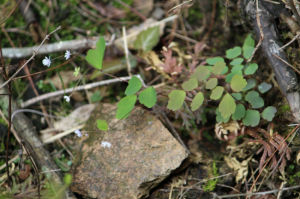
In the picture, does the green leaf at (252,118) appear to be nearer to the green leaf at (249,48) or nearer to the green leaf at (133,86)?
the green leaf at (249,48)

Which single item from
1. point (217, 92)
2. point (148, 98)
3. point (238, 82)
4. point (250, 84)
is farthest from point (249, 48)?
point (148, 98)

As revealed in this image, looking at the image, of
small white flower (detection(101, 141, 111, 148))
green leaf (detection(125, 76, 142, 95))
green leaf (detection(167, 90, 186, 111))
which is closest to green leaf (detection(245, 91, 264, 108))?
green leaf (detection(167, 90, 186, 111))

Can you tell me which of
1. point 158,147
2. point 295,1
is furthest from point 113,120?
point 295,1

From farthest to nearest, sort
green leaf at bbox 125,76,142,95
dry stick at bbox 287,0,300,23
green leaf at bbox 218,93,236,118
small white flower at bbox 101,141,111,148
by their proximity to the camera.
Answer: small white flower at bbox 101,141,111,148, green leaf at bbox 125,76,142,95, green leaf at bbox 218,93,236,118, dry stick at bbox 287,0,300,23

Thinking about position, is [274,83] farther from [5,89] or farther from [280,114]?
[5,89]

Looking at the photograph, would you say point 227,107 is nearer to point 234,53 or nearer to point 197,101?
point 197,101

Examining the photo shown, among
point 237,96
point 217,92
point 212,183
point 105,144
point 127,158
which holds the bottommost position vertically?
point 212,183

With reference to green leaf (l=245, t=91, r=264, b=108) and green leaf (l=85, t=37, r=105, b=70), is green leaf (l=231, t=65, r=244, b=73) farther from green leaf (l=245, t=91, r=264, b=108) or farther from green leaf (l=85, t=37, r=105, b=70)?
green leaf (l=85, t=37, r=105, b=70)
